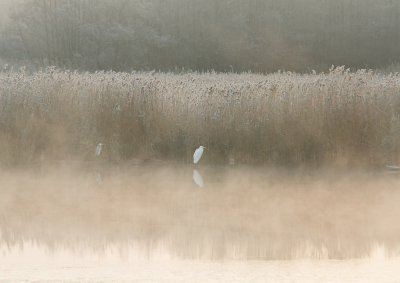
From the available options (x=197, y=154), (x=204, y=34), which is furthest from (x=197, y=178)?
(x=204, y=34)

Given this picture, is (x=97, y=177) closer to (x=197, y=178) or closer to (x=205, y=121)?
(x=197, y=178)

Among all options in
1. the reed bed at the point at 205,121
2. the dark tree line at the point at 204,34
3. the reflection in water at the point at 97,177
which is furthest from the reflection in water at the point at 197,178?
the dark tree line at the point at 204,34

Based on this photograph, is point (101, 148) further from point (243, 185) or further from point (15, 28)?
point (15, 28)

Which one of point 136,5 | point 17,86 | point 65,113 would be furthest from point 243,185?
point 136,5

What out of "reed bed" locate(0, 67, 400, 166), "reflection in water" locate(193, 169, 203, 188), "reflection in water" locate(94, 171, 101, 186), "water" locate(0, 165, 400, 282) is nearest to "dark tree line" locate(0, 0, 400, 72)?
"reed bed" locate(0, 67, 400, 166)

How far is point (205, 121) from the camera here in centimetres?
782

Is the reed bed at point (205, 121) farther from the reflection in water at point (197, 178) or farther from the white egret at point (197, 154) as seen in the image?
the reflection in water at point (197, 178)

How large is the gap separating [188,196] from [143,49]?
2206 centimetres

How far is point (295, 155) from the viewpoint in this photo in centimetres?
757

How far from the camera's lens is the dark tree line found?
24469 millimetres

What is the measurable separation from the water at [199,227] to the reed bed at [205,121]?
90cm

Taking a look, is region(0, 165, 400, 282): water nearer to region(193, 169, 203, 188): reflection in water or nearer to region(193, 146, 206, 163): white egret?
region(193, 169, 203, 188): reflection in water

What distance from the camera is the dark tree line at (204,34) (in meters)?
24.5

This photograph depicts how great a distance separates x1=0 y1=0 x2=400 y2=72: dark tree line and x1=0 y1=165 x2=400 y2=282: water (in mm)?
18602
